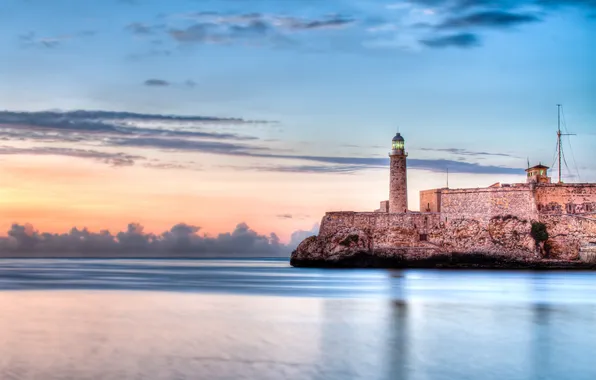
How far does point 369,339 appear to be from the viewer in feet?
48.6

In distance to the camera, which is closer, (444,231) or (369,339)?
(369,339)

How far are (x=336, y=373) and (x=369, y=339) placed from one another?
3.75 m

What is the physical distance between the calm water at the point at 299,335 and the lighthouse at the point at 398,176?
18.0 m

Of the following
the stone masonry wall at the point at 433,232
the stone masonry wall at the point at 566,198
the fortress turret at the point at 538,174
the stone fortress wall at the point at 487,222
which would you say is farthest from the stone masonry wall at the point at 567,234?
the fortress turret at the point at 538,174

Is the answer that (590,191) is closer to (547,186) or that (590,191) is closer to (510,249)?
(547,186)

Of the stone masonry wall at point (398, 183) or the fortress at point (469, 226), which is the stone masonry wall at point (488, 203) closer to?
the fortress at point (469, 226)

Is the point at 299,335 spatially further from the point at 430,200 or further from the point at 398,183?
the point at 430,200

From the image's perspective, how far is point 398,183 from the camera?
45.4 meters

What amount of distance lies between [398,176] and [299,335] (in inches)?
1207

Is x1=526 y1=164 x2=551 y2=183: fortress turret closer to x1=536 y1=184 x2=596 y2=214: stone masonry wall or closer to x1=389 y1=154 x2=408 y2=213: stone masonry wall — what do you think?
x1=536 y1=184 x2=596 y2=214: stone masonry wall

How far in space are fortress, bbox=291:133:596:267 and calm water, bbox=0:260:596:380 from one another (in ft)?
51.3

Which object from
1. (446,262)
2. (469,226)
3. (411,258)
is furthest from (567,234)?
(411,258)

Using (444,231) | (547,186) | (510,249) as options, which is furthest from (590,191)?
(444,231)

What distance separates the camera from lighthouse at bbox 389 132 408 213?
4544 cm
